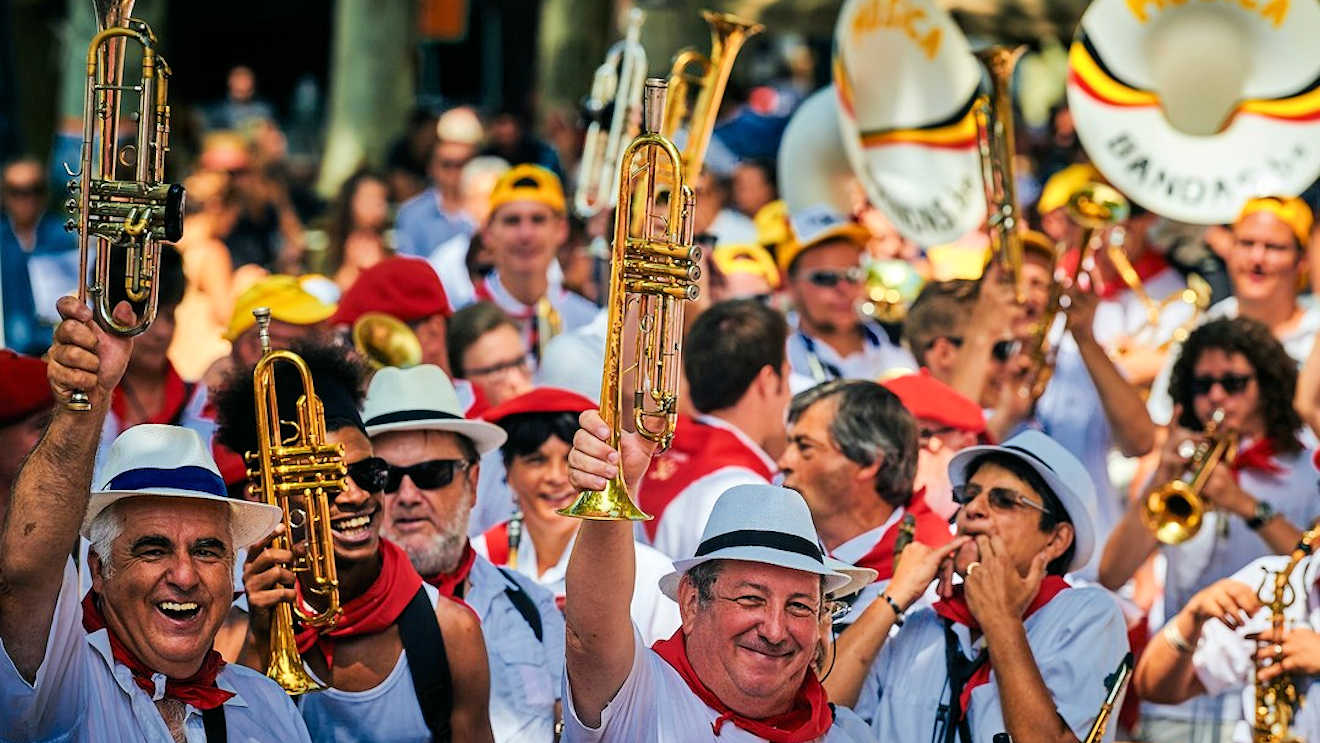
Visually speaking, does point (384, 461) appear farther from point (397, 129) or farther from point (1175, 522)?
point (397, 129)

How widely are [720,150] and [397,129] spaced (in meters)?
6.19

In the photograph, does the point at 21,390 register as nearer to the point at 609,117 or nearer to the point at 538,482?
the point at 538,482

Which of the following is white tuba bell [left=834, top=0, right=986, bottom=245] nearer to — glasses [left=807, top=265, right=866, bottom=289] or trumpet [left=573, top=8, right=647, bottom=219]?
glasses [left=807, top=265, right=866, bottom=289]

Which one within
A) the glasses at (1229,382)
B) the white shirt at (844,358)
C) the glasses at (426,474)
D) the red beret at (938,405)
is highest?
the white shirt at (844,358)

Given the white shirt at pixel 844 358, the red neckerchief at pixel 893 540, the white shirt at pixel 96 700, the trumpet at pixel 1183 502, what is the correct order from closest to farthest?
the white shirt at pixel 96 700
the red neckerchief at pixel 893 540
the trumpet at pixel 1183 502
the white shirt at pixel 844 358

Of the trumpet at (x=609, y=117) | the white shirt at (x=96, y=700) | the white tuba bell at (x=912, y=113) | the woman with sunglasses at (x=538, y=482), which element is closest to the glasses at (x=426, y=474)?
the woman with sunglasses at (x=538, y=482)

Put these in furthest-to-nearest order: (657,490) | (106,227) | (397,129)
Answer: (397,129) → (657,490) → (106,227)

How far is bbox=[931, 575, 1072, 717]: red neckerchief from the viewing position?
231 inches

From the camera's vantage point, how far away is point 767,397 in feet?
24.6

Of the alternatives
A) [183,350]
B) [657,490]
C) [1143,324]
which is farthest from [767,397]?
[183,350]

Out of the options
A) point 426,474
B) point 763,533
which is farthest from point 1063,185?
point 763,533

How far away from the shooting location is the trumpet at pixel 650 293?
4711mm

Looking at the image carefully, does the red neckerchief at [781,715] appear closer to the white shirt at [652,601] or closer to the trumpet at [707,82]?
the white shirt at [652,601]

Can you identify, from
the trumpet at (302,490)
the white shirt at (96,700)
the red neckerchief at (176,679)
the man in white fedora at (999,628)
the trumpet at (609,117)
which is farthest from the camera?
the trumpet at (609,117)
